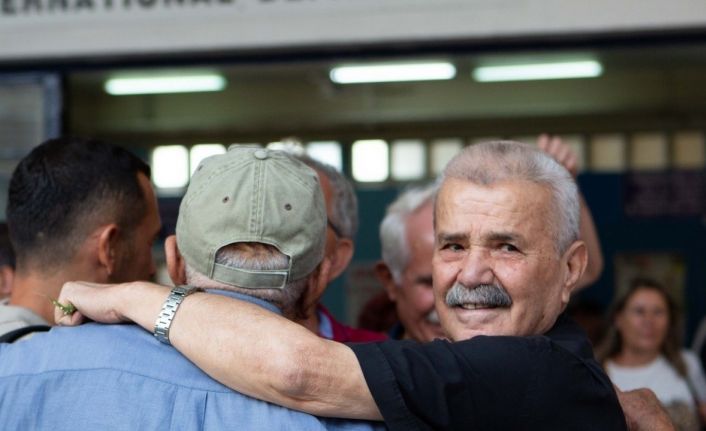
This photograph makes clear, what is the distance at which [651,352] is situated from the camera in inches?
226

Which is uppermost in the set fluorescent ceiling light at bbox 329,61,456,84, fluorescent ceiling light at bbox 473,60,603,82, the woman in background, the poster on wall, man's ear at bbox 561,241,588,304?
fluorescent ceiling light at bbox 473,60,603,82

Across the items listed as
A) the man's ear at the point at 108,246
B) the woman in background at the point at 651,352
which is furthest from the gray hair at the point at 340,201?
the woman in background at the point at 651,352

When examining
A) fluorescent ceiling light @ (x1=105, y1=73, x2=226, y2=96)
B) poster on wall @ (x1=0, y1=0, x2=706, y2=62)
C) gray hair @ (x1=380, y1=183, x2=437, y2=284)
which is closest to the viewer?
gray hair @ (x1=380, y1=183, x2=437, y2=284)

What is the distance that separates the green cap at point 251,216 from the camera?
172cm

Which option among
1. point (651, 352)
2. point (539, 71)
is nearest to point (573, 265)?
point (651, 352)

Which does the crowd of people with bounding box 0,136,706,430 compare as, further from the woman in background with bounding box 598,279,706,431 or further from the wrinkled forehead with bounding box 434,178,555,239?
the woman in background with bounding box 598,279,706,431

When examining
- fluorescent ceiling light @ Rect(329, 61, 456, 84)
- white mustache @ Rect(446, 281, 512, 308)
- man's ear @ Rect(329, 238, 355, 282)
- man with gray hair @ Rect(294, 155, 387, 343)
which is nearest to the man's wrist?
white mustache @ Rect(446, 281, 512, 308)

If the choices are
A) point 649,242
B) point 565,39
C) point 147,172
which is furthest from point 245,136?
point 147,172

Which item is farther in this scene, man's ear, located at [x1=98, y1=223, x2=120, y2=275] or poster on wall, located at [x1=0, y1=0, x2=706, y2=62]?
poster on wall, located at [x1=0, y1=0, x2=706, y2=62]

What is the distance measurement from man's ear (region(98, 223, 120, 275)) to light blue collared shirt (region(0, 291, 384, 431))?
0.67 metres

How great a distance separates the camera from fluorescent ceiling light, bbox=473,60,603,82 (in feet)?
27.4

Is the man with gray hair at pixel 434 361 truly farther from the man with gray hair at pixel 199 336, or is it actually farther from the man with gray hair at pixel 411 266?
the man with gray hair at pixel 411 266

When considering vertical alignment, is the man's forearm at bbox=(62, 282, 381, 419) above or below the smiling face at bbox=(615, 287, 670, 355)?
above

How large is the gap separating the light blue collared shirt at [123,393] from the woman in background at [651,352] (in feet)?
13.3
